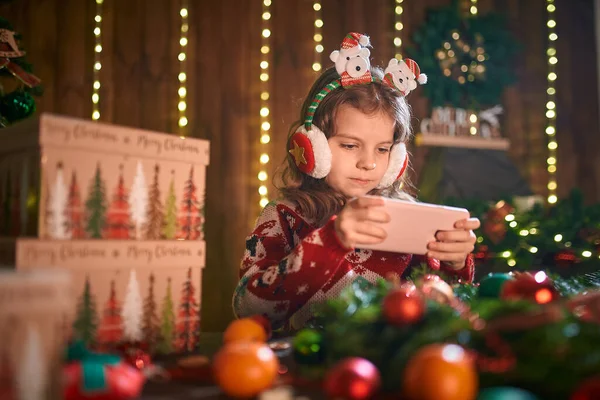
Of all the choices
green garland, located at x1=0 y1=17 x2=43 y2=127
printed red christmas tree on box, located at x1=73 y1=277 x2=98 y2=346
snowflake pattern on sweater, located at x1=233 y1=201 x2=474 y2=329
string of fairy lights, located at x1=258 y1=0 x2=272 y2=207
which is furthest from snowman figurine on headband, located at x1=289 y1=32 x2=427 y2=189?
string of fairy lights, located at x1=258 y1=0 x2=272 y2=207

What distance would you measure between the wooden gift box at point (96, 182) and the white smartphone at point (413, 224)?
1.33 ft

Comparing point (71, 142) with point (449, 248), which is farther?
point (449, 248)

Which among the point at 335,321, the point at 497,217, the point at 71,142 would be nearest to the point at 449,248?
the point at 335,321

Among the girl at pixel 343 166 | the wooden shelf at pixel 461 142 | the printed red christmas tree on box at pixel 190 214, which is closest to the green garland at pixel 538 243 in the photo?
the wooden shelf at pixel 461 142

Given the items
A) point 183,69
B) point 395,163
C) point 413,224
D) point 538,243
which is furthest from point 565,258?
point 183,69

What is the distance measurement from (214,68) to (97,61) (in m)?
0.66

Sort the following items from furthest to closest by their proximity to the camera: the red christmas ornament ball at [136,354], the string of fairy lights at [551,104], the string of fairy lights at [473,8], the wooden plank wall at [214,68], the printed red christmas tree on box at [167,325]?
1. the string of fairy lights at [551,104]
2. the string of fairy lights at [473,8]
3. the wooden plank wall at [214,68]
4. the printed red christmas tree on box at [167,325]
5. the red christmas ornament ball at [136,354]

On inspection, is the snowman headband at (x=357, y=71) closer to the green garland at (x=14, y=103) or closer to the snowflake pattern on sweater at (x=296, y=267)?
the snowflake pattern on sweater at (x=296, y=267)

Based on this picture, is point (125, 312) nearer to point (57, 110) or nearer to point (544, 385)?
point (544, 385)

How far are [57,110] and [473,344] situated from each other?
2771 mm

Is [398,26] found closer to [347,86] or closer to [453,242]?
[347,86]

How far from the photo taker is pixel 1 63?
1677 mm

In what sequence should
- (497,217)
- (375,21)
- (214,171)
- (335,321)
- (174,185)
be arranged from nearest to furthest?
1. (335,321)
2. (174,185)
3. (497,217)
4. (214,171)
5. (375,21)

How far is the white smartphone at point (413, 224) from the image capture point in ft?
3.49
